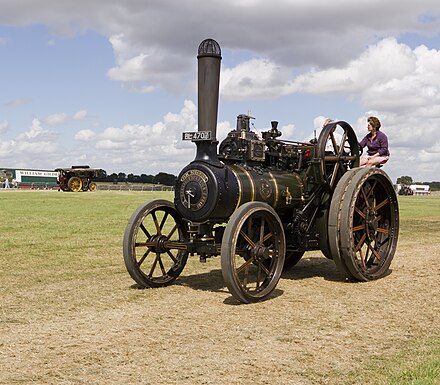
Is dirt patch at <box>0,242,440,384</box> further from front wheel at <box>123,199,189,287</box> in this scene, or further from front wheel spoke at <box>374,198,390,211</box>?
front wheel spoke at <box>374,198,390,211</box>

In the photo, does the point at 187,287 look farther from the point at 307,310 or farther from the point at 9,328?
the point at 9,328

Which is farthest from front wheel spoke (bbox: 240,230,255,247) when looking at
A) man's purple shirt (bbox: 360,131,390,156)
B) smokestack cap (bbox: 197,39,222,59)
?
man's purple shirt (bbox: 360,131,390,156)

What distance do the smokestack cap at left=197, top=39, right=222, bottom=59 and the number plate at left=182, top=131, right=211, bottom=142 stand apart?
3.22ft

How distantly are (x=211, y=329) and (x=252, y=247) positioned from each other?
5.40ft

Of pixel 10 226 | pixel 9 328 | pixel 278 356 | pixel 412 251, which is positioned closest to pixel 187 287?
pixel 9 328

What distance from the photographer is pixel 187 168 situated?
777 centimetres

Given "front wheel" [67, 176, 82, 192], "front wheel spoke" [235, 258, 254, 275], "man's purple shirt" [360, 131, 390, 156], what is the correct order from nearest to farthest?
"front wheel spoke" [235, 258, 254, 275], "man's purple shirt" [360, 131, 390, 156], "front wheel" [67, 176, 82, 192]

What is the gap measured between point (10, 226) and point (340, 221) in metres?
11.7

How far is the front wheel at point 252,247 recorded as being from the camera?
22.3ft

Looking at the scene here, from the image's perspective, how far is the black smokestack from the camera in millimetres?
7473

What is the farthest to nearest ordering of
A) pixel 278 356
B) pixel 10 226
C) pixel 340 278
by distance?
1. pixel 10 226
2. pixel 340 278
3. pixel 278 356

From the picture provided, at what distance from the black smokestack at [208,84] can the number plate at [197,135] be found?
50 millimetres

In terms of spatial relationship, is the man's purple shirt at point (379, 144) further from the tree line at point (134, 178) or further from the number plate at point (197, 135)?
the tree line at point (134, 178)

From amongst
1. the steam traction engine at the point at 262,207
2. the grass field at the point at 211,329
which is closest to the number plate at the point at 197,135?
the steam traction engine at the point at 262,207
